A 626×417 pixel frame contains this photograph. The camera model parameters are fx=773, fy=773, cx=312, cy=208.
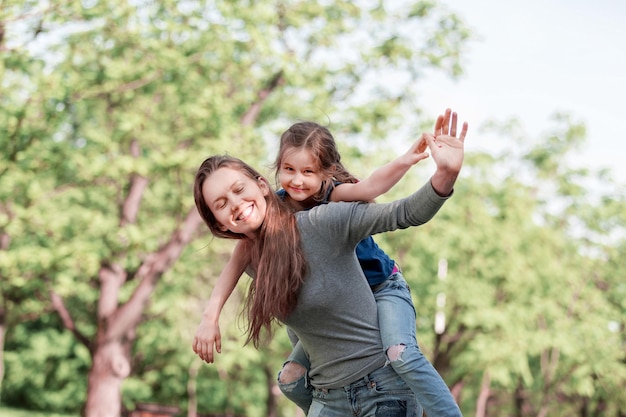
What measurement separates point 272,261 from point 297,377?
0.69 m

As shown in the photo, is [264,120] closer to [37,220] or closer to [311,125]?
[37,220]

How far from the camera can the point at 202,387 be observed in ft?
90.4

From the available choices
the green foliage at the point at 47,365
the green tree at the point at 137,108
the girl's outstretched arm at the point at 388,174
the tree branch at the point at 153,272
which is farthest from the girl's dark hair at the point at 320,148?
the green foliage at the point at 47,365

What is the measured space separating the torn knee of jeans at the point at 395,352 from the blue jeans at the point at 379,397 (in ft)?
0.37

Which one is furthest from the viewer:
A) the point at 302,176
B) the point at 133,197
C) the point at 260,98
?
the point at 133,197

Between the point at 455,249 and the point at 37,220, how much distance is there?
1098cm

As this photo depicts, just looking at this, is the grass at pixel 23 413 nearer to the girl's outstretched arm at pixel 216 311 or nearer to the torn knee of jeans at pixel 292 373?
the torn knee of jeans at pixel 292 373

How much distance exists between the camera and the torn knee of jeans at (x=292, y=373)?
127 inches

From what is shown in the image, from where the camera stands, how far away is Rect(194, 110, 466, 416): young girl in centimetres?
275

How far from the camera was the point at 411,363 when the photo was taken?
9.00ft

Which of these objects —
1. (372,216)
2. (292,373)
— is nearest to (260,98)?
(292,373)

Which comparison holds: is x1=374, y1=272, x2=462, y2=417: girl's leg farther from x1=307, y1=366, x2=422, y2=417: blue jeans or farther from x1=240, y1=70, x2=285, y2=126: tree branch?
x1=240, y1=70, x2=285, y2=126: tree branch

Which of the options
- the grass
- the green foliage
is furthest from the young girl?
the green foliage

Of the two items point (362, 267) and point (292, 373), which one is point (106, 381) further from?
point (362, 267)
